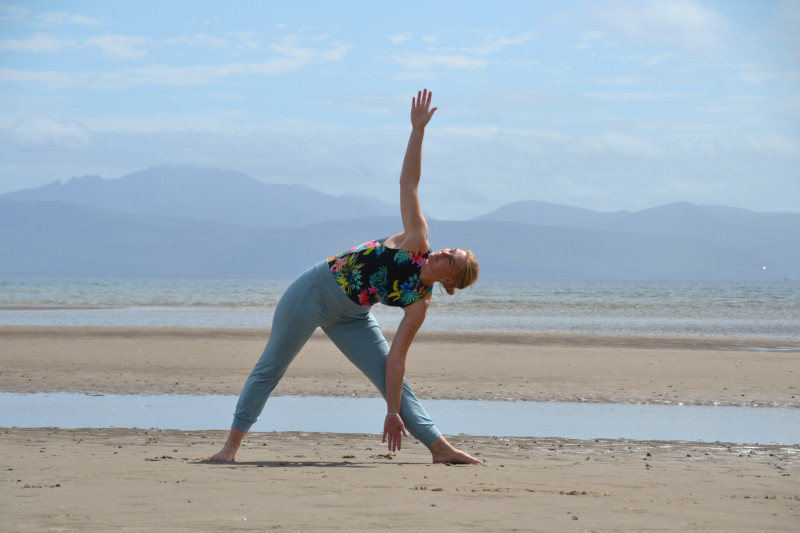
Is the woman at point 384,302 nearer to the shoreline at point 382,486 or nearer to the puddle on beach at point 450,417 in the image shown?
the shoreline at point 382,486

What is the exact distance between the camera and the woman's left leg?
18.5 feet

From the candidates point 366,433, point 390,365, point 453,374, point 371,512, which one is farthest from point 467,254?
point 453,374

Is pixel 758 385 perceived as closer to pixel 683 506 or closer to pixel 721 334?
pixel 683 506

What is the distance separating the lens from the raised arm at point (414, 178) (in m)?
5.18

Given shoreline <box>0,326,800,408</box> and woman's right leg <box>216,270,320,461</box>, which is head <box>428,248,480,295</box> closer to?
woman's right leg <box>216,270,320,461</box>

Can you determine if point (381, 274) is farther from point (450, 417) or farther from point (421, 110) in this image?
point (450, 417)

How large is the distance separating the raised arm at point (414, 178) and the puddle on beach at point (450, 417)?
2929 mm

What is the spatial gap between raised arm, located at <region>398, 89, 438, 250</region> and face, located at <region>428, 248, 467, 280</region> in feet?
0.53

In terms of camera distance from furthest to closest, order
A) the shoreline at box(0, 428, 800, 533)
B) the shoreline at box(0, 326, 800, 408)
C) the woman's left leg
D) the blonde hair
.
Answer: the shoreline at box(0, 326, 800, 408) < the woman's left leg < the blonde hair < the shoreline at box(0, 428, 800, 533)

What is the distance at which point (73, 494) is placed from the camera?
458 cm

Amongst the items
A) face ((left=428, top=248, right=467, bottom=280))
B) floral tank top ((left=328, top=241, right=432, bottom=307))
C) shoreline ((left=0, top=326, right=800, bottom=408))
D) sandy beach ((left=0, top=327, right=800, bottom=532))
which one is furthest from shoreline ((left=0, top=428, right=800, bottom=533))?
shoreline ((left=0, top=326, right=800, bottom=408))

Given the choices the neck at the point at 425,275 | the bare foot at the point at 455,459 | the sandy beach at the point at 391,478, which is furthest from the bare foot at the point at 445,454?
the neck at the point at 425,275

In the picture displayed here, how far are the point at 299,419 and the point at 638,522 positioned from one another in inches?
192

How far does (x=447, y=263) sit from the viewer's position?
5027mm
